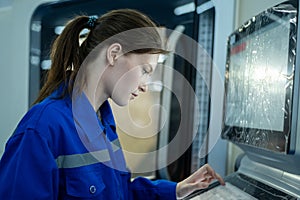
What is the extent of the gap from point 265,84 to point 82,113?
0.70 m

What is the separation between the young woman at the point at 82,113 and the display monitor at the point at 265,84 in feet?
0.95

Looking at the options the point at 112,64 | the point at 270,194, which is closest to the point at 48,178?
the point at 112,64

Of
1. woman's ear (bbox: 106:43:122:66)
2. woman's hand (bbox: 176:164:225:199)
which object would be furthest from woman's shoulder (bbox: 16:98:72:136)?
woman's hand (bbox: 176:164:225:199)

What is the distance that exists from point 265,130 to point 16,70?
6.11 feet

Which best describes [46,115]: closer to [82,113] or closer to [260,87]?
[82,113]

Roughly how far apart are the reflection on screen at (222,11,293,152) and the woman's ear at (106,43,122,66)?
0.55 meters

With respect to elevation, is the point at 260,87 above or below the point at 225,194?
above

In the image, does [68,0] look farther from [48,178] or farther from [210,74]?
[48,178]

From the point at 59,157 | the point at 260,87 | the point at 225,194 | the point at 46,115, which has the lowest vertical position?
the point at 225,194

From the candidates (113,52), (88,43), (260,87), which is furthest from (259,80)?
(88,43)

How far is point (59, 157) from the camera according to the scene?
1.23 m

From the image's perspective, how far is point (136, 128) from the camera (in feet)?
8.59

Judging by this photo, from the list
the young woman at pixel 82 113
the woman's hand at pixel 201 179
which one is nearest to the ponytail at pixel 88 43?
the young woman at pixel 82 113

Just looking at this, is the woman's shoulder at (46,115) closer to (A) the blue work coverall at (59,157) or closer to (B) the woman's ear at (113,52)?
(A) the blue work coverall at (59,157)
